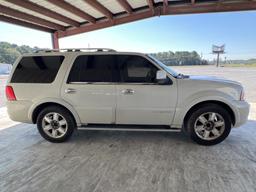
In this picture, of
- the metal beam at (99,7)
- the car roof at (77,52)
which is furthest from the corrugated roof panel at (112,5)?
the car roof at (77,52)

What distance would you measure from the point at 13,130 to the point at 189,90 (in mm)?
4537

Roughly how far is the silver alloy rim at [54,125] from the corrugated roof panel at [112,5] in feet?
13.7

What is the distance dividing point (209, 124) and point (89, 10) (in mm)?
5650

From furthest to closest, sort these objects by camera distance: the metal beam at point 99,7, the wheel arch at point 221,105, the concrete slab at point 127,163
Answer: the metal beam at point 99,7 → the wheel arch at point 221,105 → the concrete slab at point 127,163

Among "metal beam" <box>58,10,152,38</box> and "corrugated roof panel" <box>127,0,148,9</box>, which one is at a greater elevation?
"corrugated roof panel" <box>127,0,148,9</box>

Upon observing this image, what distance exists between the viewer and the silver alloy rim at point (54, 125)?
12.5 ft

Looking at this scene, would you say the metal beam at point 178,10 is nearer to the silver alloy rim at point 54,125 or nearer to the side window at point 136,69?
the side window at point 136,69

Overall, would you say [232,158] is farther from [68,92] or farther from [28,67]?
[28,67]

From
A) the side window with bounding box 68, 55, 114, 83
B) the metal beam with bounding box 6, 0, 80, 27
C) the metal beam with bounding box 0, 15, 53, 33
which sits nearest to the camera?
the side window with bounding box 68, 55, 114, 83

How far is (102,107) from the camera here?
3.68 metres

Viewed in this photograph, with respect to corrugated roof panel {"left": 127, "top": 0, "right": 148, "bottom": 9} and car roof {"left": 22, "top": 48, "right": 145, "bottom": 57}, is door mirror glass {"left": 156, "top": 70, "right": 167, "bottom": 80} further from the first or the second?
corrugated roof panel {"left": 127, "top": 0, "right": 148, "bottom": 9}

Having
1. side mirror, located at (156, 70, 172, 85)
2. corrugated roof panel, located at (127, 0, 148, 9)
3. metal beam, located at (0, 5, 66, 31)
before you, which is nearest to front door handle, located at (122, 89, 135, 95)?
side mirror, located at (156, 70, 172, 85)

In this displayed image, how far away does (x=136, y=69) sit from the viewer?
144 inches

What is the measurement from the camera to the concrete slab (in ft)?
7.91
